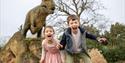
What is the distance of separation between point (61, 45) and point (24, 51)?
552 centimetres

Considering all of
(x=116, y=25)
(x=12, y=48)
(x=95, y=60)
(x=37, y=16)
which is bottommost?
(x=116, y=25)

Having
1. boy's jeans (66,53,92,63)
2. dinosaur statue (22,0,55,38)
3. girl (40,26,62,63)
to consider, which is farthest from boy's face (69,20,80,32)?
dinosaur statue (22,0,55,38)

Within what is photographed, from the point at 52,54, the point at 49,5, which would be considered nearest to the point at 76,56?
the point at 52,54

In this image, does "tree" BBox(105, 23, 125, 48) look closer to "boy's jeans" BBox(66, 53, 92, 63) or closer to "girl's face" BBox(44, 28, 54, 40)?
"boy's jeans" BBox(66, 53, 92, 63)

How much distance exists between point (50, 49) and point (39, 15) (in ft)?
16.0

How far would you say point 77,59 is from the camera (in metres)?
5.93

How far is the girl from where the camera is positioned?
5719mm

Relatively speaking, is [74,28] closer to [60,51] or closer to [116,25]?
[60,51]

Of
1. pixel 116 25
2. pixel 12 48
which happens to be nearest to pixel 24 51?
pixel 12 48

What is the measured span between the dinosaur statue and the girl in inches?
185

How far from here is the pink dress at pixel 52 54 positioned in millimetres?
5766

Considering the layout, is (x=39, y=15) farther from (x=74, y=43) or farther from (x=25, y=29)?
(x=74, y=43)

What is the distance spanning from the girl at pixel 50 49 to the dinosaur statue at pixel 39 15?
470 centimetres

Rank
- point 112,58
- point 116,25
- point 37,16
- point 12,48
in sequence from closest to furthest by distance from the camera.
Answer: point 37,16 < point 12,48 < point 112,58 < point 116,25
